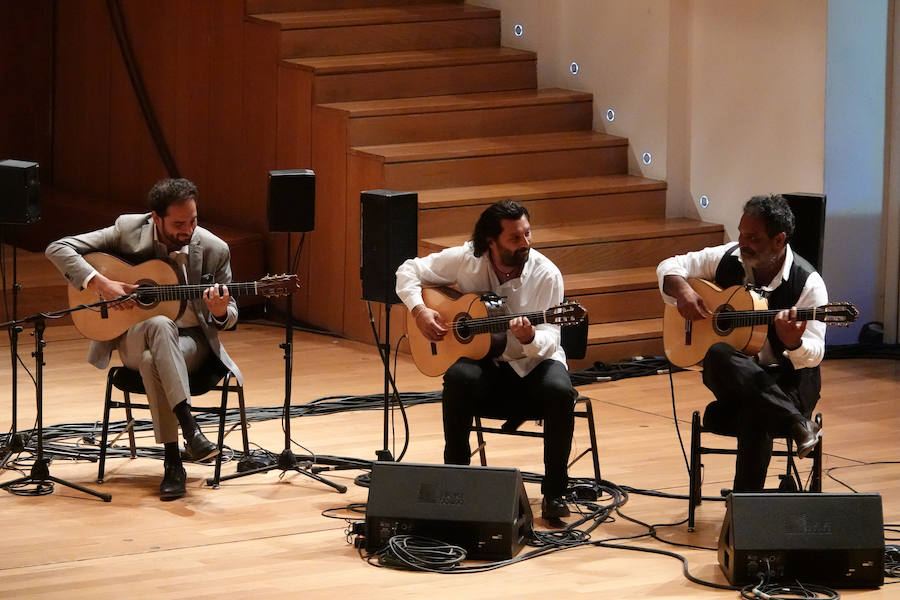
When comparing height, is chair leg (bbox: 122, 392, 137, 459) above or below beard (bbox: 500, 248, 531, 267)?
below

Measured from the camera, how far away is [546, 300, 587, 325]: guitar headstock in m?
5.04

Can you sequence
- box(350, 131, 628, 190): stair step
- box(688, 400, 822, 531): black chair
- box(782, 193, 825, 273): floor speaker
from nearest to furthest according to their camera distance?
1. box(688, 400, 822, 531): black chair
2. box(782, 193, 825, 273): floor speaker
3. box(350, 131, 628, 190): stair step

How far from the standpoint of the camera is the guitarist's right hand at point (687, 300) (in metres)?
5.09

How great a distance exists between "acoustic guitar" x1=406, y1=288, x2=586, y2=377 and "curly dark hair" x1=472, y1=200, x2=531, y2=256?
0.18 meters

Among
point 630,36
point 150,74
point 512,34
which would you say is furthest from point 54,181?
point 630,36

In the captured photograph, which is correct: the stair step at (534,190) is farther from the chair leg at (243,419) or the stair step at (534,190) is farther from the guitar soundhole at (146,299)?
the guitar soundhole at (146,299)

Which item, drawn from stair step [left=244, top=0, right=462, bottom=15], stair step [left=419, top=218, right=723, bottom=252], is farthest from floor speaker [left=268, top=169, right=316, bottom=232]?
stair step [left=244, top=0, right=462, bottom=15]

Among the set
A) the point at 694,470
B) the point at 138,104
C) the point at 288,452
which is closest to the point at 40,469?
the point at 288,452

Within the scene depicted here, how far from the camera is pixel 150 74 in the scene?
960cm

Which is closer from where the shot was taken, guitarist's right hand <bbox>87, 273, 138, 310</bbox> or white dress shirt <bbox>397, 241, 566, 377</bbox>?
white dress shirt <bbox>397, 241, 566, 377</bbox>

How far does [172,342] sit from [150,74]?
4.57m

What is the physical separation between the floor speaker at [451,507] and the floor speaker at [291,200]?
1238 mm

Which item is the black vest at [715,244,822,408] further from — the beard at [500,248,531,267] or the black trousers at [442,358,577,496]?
the beard at [500,248,531,267]

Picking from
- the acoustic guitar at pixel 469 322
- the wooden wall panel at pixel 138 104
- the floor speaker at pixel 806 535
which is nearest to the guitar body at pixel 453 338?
the acoustic guitar at pixel 469 322
